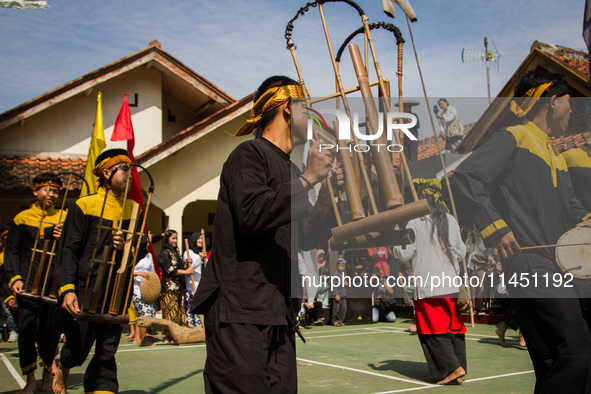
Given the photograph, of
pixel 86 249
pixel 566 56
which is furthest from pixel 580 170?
pixel 566 56

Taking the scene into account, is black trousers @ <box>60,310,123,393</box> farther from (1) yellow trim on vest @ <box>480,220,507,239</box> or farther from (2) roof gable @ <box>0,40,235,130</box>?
(2) roof gable @ <box>0,40,235,130</box>

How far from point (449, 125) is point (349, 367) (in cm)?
482

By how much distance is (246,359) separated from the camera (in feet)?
7.95

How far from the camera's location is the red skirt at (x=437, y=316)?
612cm

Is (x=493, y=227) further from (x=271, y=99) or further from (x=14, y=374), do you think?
(x=14, y=374)

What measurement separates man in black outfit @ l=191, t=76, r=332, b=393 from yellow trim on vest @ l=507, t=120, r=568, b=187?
1.25 meters

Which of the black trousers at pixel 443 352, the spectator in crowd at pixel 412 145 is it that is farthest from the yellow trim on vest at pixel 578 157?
the black trousers at pixel 443 352

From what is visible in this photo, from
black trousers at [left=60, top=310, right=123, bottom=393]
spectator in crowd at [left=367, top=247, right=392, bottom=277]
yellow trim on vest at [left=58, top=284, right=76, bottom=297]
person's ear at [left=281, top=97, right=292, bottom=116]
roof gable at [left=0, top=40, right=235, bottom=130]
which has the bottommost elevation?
black trousers at [left=60, top=310, right=123, bottom=393]

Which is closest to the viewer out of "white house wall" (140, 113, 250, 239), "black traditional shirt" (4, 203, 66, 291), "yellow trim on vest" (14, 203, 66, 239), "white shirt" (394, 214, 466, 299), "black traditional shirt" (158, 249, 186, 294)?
"white shirt" (394, 214, 466, 299)

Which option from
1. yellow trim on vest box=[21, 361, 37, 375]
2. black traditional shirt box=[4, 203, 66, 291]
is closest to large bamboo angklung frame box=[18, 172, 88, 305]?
black traditional shirt box=[4, 203, 66, 291]

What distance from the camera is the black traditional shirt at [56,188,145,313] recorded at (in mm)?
4484

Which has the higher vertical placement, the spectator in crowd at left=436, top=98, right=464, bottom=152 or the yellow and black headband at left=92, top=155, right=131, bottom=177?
the yellow and black headband at left=92, top=155, right=131, bottom=177

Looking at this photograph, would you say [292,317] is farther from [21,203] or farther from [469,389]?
[21,203]

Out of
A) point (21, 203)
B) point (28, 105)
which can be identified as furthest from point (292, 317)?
point (21, 203)
